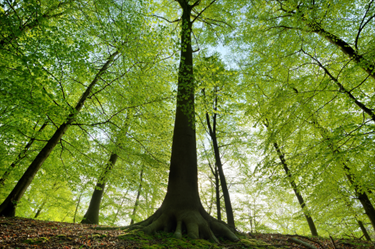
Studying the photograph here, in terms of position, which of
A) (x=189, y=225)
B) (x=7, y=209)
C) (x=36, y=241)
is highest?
(x=7, y=209)

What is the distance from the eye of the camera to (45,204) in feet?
38.1

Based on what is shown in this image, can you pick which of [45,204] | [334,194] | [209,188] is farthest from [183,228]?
[45,204]

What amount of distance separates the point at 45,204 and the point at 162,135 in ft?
35.7

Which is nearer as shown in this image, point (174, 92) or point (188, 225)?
point (188, 225)

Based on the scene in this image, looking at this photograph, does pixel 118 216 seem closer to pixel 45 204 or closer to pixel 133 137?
pixel 45 204

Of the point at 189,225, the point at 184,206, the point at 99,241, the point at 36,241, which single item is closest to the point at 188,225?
the point at 189,225

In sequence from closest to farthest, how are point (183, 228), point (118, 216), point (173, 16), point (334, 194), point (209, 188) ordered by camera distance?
1. point (183, 228)
2. point (334, 194)
3. point (173, 16)
4. point (118, 216)
5. point (209, 188)

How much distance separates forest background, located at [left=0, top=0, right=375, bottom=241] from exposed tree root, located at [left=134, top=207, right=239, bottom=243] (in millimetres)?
1591

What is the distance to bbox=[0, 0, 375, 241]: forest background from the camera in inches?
156

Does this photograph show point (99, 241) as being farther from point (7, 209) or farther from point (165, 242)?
point (7, 209)

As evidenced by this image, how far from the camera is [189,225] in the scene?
12.5 ft

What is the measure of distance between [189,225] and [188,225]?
26 millimetres

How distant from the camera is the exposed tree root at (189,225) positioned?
3791 mm

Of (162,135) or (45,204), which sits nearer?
(162,135)
